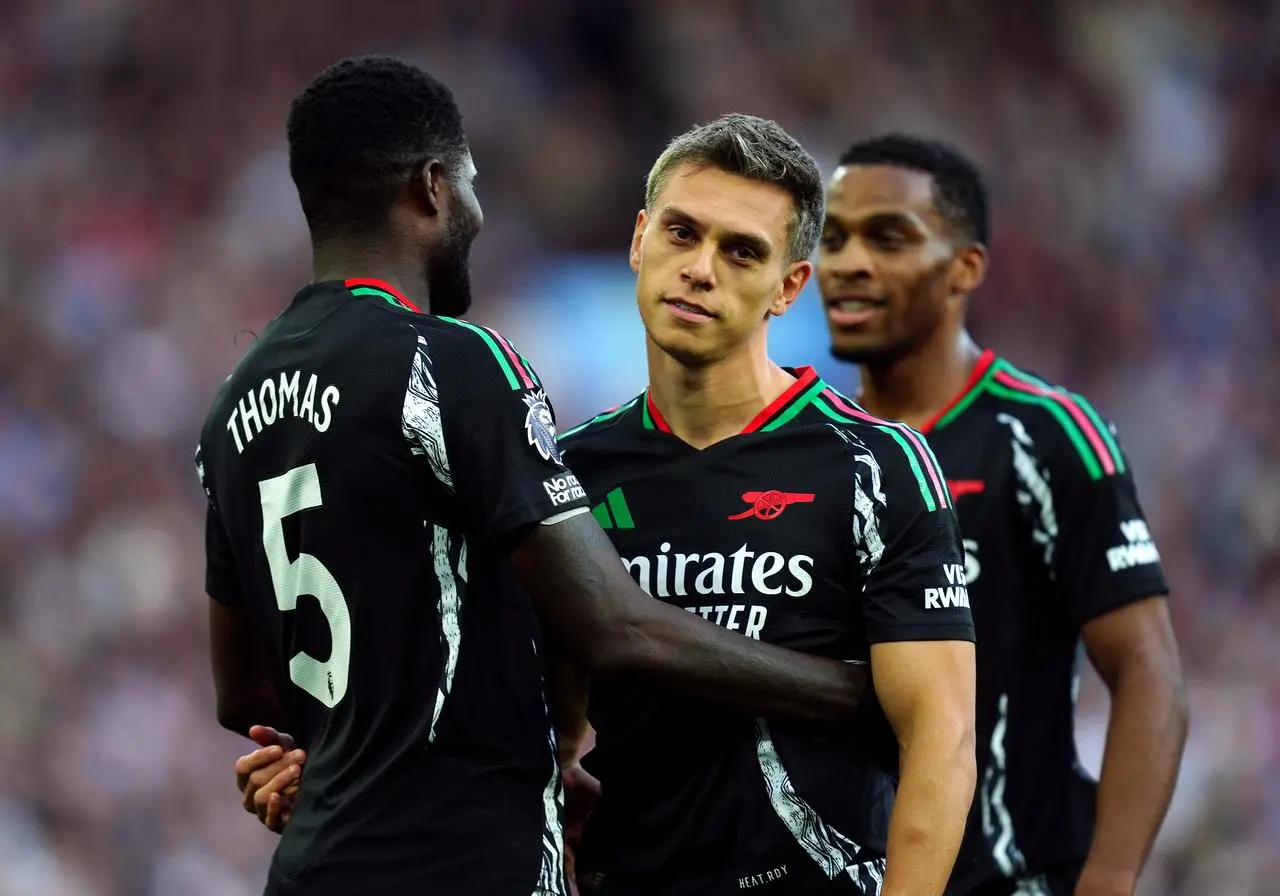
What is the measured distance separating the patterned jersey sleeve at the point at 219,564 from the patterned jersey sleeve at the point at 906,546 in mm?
1305

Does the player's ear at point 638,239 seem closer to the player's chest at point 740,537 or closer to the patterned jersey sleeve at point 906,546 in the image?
the player's chest at point 740,537

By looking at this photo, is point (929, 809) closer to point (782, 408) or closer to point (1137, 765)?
point (782, 408)

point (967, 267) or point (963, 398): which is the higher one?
point (967, 267)

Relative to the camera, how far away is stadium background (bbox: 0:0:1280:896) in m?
9.57

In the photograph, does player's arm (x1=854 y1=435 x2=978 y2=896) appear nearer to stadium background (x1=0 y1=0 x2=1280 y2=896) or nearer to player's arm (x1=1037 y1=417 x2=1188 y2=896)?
player's arm (x1=1037 y1=417 x2=1188 y2=896)

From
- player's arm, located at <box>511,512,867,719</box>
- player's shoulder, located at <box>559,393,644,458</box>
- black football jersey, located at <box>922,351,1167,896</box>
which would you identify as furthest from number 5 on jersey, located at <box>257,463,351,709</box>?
black football jersey, located at <box>922,351,1167,896</box>

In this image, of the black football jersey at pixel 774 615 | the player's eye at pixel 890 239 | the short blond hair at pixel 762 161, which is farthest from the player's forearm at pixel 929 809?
the player's eye at pixel 890 239

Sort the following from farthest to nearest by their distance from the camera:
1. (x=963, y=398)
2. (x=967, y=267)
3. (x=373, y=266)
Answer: (x=967, y=267)
(x=963, y=398)
(x=373, y=266)

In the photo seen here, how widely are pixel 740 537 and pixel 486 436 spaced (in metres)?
0.60

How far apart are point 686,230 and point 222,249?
875 cm

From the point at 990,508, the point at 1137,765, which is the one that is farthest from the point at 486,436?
the point at 1137,765

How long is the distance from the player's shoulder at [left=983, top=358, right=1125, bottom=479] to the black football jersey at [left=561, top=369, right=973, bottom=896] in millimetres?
987

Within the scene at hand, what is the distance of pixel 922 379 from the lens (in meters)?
4.75

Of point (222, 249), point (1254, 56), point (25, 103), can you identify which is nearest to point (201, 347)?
point (222, 249)
